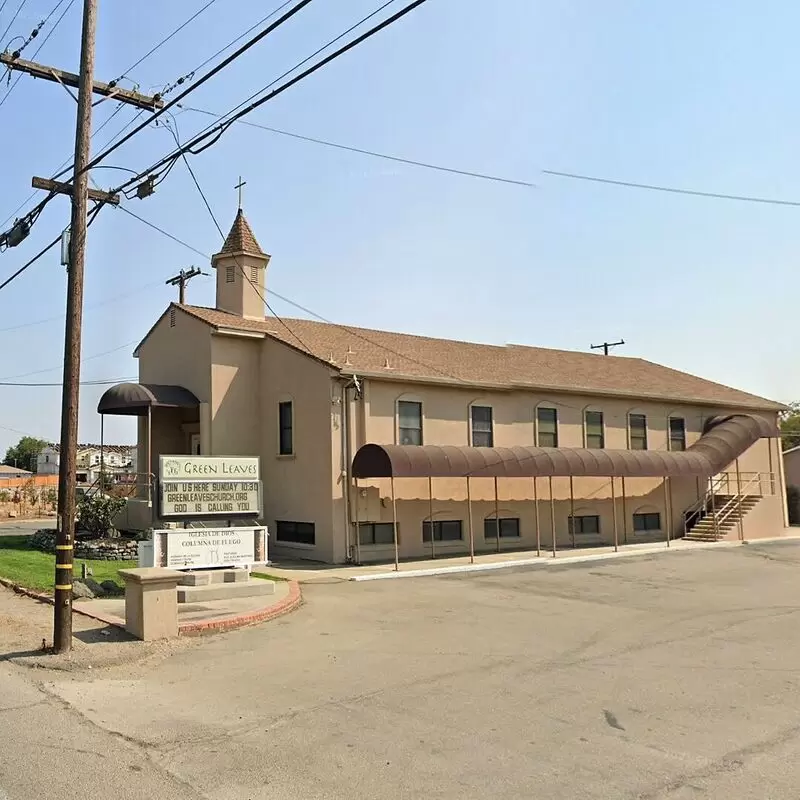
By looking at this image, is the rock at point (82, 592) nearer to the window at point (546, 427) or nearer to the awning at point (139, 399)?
the awning at point (139, 399)

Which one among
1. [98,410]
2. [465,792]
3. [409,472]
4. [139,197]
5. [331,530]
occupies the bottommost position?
[465,792]

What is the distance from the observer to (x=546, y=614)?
13.9 meters

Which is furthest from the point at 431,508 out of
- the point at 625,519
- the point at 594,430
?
the point at 625,519

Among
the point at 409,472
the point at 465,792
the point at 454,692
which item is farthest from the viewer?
the point at 409,472

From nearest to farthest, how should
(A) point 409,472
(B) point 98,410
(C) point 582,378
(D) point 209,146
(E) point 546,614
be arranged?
1. (D) point 209,146
2. (E) point 546,614
3. (A) point 409,472
4. (B) point 98,410
5. (C) point 582,378

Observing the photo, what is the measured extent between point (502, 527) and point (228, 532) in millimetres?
12285

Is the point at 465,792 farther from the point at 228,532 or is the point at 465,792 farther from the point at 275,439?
the point at 275,439

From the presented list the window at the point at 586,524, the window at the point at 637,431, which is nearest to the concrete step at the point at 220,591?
the window at the point at 586,524

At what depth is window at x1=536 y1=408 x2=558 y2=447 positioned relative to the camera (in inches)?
1062

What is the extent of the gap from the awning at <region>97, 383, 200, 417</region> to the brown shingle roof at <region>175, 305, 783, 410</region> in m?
2.40

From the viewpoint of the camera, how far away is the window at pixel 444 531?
2362cm

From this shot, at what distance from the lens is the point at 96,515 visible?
75.3ft

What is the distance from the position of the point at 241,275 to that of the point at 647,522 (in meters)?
17.1

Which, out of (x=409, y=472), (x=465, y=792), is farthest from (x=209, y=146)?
(x=409, y=472)
